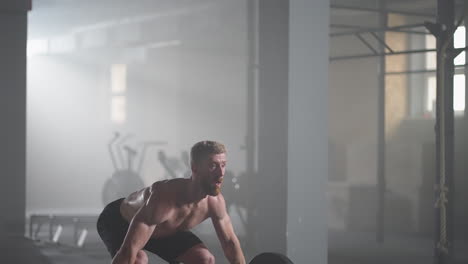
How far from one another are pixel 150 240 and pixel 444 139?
309 centimetres

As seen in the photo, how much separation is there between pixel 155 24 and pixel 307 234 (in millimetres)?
8924

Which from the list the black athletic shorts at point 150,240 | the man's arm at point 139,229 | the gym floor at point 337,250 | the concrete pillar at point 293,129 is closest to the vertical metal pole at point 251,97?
the gym floor at point 337,250

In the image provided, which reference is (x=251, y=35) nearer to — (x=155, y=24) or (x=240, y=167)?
(x=240, y=167)

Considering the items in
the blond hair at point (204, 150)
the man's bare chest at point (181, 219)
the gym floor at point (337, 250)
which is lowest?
the gym floor at point (337, 250)

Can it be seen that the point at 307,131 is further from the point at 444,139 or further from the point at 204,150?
the point at 204,150

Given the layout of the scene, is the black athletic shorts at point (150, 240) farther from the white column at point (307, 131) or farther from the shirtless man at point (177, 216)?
the white column at point (307, 131)

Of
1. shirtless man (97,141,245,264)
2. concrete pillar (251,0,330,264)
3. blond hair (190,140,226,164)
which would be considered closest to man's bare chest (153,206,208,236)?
shirtless man (97,141,245,264)

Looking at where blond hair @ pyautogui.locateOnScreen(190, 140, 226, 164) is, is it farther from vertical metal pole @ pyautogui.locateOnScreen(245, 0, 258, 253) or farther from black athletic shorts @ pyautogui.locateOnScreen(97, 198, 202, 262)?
vertical metal pole @ pyautogui.locateOnScreen(245, 0, 258, 253)

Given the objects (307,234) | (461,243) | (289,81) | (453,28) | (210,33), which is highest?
(210,33)

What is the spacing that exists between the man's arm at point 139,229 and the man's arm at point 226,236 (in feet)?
0.93

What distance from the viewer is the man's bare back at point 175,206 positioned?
3.49 m

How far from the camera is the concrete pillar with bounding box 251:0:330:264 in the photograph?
5.16 m

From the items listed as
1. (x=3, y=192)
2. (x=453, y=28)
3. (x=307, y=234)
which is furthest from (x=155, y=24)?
(x=307, y=234)

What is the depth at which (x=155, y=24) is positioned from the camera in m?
13.6
